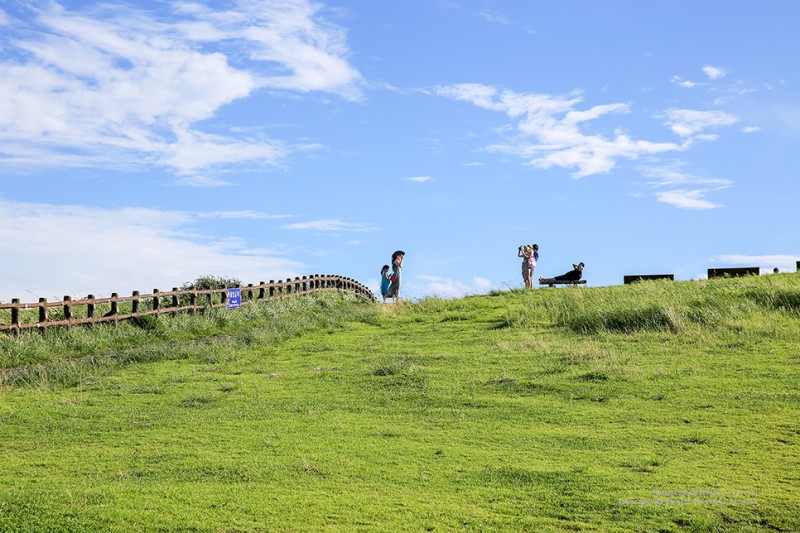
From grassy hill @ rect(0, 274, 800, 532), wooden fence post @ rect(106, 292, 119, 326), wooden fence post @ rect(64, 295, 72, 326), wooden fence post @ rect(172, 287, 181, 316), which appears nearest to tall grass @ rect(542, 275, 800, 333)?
grassy hill @ rect(0, 274, 800, 532)

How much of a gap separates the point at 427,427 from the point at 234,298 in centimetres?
2265

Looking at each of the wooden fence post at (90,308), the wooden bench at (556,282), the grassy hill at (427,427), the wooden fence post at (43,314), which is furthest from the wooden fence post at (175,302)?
the wooden bench at (556,282)

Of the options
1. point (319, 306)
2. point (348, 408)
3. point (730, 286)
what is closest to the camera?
point (348, 408)

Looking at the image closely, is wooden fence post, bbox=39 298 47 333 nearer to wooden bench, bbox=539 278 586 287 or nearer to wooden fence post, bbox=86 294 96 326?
wooden fence post, bbox=86 294 96 326

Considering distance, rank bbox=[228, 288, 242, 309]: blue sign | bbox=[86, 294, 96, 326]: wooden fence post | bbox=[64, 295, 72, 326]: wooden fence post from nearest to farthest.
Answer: bbox=[64, 295, 72, 326]: wooden fence post
bbox=[86, 294, 96, 326]: wooden fence post
bbox=[228, 288, 242, 309]: blue sign

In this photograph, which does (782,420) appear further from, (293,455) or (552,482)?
(293,455)

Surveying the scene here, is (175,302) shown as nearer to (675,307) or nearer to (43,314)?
(43,314)

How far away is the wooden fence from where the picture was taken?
2388 cm

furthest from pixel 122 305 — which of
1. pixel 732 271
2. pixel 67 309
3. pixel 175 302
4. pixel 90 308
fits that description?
pixel 732 271

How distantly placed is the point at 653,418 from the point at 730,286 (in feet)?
50.1

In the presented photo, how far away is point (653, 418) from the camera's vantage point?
1254 cm

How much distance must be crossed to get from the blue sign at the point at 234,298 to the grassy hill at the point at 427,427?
984 centimetres

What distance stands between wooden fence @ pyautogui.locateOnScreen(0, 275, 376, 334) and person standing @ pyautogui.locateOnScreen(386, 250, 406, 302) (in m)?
5.61

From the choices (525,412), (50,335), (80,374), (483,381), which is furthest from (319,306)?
(525,412)
